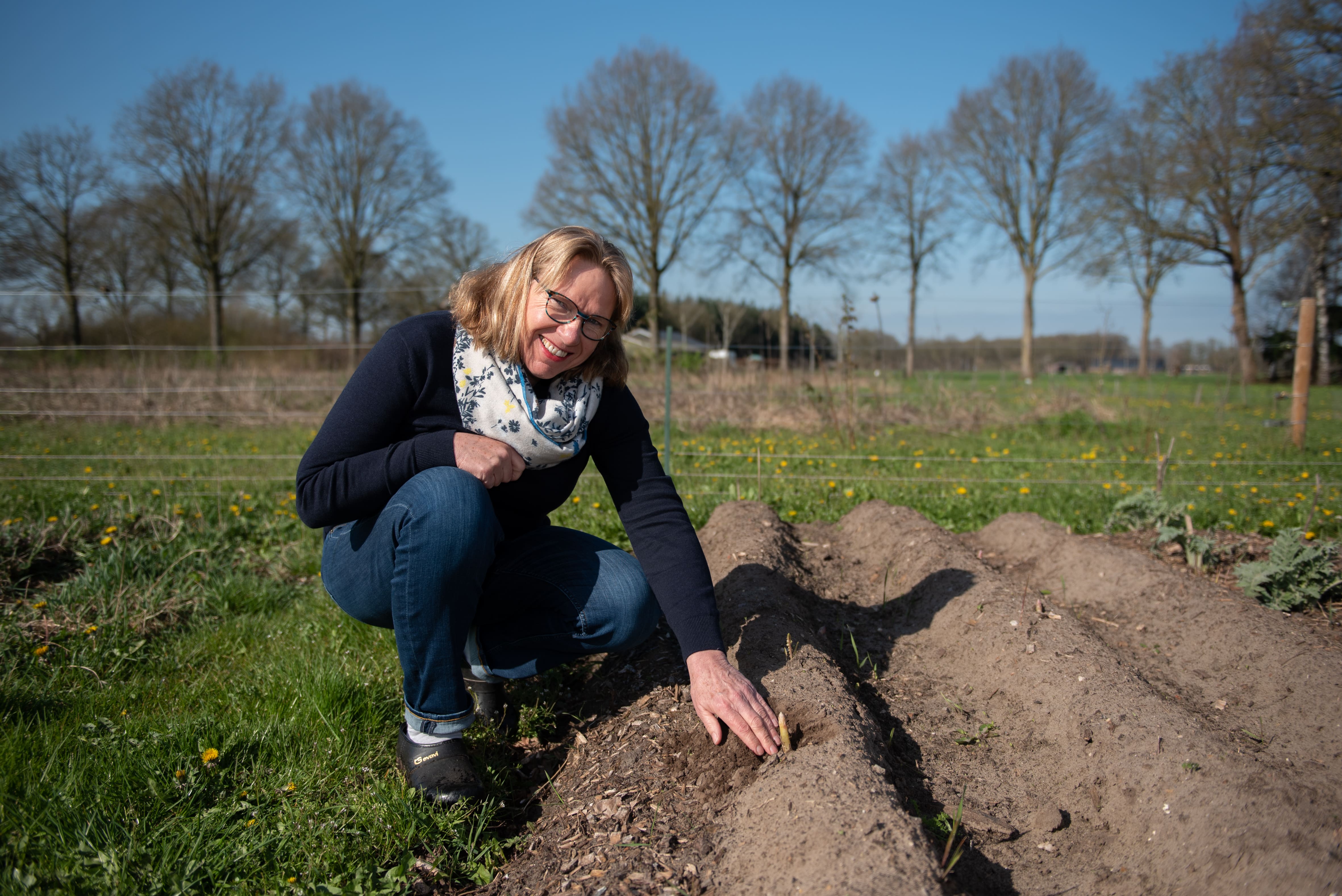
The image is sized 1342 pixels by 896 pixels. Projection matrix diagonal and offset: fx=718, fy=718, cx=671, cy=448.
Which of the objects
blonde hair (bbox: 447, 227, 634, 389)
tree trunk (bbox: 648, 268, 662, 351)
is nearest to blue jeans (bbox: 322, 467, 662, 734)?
blonde hair (bbox: 447, 227, 634, 389)

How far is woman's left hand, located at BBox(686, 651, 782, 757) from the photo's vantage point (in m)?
1.68

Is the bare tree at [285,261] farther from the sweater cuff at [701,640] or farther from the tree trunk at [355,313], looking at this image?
the sweater cuff at [701,640]

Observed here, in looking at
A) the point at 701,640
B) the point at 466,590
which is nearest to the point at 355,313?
the point at 466,590

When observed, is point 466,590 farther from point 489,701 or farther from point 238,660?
point 238,660

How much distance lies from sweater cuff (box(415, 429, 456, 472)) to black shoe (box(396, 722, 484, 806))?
70cm

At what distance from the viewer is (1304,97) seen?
14305 millimetres

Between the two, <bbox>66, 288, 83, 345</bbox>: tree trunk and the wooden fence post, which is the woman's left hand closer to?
the wooden fence post

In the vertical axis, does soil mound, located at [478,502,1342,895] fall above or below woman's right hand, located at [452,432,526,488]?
below

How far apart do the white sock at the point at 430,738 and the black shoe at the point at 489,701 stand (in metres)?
0.32

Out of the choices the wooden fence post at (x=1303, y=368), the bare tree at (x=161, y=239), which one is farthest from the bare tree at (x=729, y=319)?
the bare tree at (x=161, y=239)

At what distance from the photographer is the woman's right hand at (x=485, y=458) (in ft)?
5.80

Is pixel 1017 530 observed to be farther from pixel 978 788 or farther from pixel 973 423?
pixel 973 423

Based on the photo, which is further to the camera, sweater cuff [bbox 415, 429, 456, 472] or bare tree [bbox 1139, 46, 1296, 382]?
bare tree [bbox 1139, 46, 1296, 382]

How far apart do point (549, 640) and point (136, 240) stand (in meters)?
22.9
